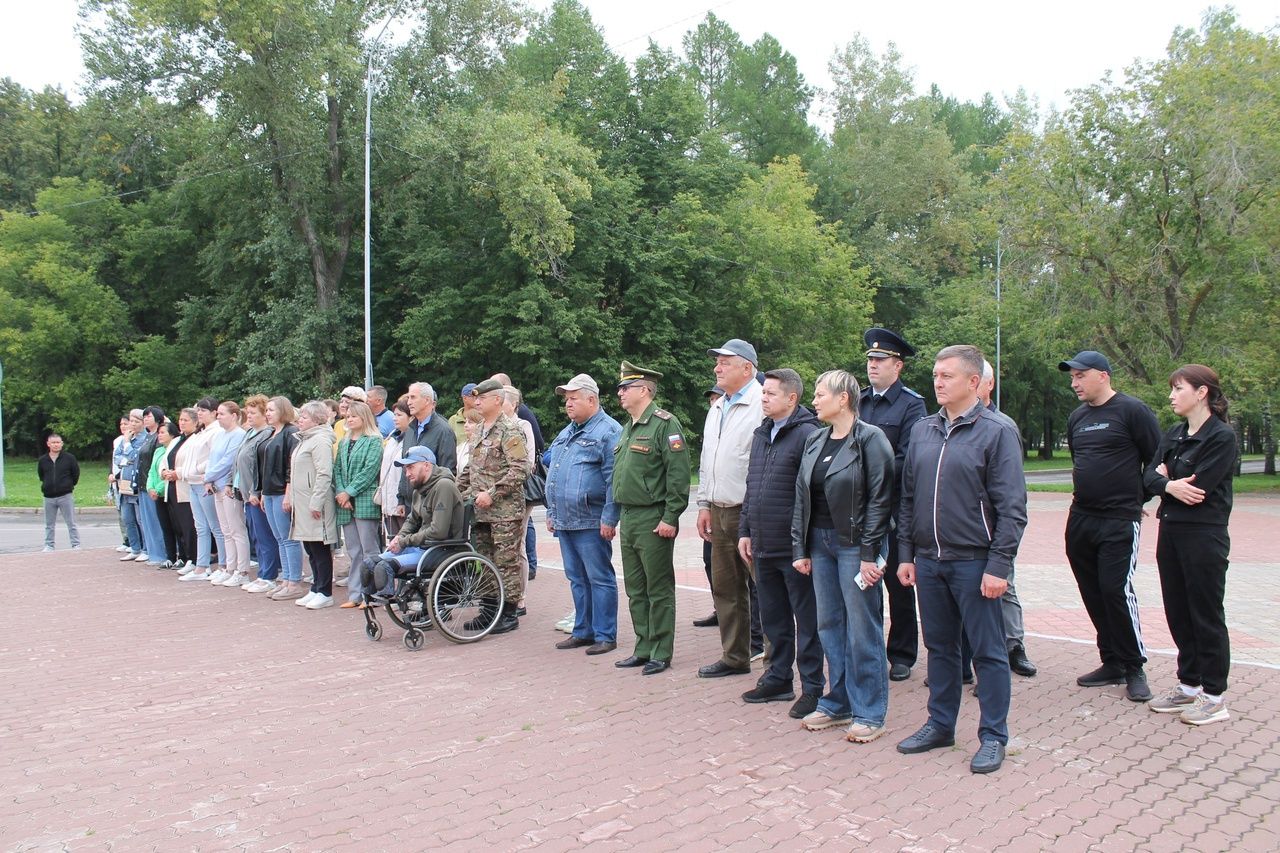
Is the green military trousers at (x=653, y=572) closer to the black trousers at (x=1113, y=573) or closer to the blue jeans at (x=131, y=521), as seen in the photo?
the black trousers at (x=1113, y=573)

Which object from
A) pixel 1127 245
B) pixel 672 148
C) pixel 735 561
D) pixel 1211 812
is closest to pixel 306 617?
pixel 735 561

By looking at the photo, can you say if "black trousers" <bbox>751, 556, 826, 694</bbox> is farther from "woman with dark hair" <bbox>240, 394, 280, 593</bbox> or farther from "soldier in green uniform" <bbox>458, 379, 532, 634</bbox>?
"woman with dark hair" <bbox>240, 394, 280, 593</bbox>

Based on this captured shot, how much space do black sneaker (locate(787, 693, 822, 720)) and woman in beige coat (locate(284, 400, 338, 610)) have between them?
16.9 feet

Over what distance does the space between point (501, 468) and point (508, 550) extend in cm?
70

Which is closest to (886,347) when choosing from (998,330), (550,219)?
(550,219)

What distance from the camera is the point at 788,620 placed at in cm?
576

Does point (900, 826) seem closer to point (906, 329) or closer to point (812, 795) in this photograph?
point (812, 795)

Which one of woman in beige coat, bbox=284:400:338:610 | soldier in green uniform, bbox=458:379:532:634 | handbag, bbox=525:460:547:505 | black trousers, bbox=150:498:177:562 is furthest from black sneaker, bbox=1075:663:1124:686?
black trousers, bbox=150:498:177:562

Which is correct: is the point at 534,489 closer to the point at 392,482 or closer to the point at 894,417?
the point at 392,482

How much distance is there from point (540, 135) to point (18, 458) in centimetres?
3731

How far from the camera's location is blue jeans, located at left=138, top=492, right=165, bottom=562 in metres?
12.1

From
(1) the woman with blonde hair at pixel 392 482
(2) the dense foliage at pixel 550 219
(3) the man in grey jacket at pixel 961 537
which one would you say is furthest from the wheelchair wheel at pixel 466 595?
(2) the dense foliage at pixel 550 219

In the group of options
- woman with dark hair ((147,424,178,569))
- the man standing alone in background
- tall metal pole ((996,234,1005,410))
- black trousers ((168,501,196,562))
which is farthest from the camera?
tall metal pole ((996,234,1005,410))

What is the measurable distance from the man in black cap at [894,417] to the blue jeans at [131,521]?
10688mm
